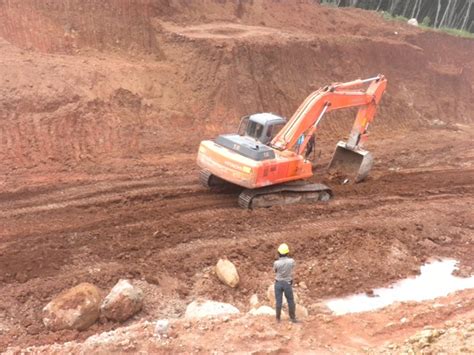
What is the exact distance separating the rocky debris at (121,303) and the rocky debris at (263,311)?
1.88 meters

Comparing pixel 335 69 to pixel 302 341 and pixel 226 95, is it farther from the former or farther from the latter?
pixel 302 341

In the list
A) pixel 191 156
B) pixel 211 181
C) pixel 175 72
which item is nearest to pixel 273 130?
pixel 211 181

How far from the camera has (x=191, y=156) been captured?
1570cm

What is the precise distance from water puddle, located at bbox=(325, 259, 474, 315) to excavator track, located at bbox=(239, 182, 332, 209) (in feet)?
9.76

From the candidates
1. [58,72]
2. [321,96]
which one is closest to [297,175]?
[321,96]

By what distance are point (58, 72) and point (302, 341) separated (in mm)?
11867

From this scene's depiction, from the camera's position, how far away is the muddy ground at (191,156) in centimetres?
1015

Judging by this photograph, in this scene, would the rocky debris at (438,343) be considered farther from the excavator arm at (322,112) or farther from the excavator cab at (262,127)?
the excavator cab at (262,127)

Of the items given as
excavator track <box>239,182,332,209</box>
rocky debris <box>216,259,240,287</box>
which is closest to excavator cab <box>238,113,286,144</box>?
excavator track <box>239,182,332,209</box>

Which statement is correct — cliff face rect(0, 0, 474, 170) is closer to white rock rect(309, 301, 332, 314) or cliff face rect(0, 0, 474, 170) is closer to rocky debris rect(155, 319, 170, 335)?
white rock rect(309, 301, 332, 314)

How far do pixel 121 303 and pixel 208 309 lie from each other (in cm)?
138

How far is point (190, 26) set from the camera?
66.6ft

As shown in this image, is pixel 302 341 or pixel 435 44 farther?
pixel 435 44

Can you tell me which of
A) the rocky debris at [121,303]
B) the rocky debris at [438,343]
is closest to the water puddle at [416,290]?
the rocky debris at [438,343]
